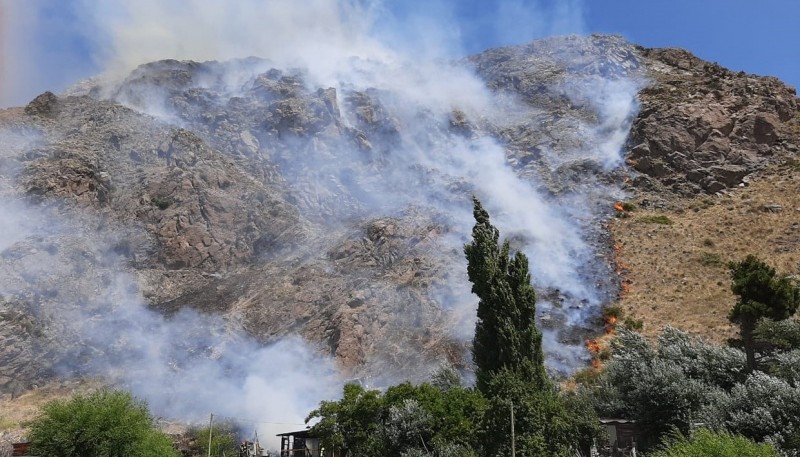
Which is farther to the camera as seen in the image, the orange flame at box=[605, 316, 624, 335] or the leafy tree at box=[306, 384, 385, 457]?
the orange flame at box=[605, 316, 624, 335]

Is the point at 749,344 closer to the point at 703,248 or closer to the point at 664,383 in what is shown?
the point at 664,383

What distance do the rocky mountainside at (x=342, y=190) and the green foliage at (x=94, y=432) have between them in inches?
744

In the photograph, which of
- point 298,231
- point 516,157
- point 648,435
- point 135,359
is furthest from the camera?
point 516,157

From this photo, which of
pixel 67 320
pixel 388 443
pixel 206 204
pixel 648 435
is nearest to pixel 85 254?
pixel 67 320

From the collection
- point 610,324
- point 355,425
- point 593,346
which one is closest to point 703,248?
point 610,324

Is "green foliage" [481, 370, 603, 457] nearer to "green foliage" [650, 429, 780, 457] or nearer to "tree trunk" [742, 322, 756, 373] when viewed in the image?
"green foliage" [650, 429, 780, 457]

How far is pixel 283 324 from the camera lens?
5728 centimetres

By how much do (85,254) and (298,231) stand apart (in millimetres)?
20554

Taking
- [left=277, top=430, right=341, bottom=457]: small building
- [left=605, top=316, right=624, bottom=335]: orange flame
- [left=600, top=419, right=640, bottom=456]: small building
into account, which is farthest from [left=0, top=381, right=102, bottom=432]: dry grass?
[left=600, top=419, right=640, bottom=456]: small building

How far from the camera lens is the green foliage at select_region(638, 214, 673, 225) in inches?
2414

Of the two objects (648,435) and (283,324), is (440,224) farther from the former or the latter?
(648,435)

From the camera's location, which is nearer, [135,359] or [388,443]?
[388,443]

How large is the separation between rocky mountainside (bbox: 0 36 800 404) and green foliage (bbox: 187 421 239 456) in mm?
9026

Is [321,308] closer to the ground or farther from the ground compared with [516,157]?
closer to the ground
